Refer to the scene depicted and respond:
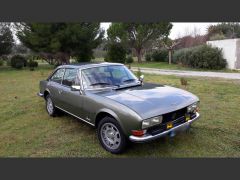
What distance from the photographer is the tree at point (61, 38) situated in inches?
953

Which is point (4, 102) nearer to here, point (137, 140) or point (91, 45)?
point (137, 140)

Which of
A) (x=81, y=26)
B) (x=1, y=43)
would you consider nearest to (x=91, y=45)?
(x=81, y=26)

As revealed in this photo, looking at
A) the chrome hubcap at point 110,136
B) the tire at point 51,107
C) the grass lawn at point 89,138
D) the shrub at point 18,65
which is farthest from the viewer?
the shrub at point 18,65

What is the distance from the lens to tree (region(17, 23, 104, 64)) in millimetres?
24203

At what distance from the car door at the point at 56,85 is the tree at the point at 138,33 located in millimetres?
31086

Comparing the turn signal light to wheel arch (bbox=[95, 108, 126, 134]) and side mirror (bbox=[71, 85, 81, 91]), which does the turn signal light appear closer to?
wheel arch (bbox=[95, 108, 126, 134])

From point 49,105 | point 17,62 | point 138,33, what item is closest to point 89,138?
point 49,105

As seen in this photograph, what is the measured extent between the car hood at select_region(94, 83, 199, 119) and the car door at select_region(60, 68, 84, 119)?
618 millimetres

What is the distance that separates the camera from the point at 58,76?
19.1 feet

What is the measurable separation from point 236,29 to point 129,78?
150ft

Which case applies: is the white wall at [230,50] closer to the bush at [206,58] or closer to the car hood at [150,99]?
the bush at [206,58]

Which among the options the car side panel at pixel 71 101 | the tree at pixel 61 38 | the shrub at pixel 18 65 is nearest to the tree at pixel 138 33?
the tree at pixel 61 38

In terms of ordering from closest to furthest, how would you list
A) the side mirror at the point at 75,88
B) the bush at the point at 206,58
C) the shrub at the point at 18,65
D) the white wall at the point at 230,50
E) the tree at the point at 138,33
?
the side mirror at the point at 75,88
the white wall at the point at 230,50
the bush at the point at 206,58
the shrub at the point at 18,65
the tree at the point at 138,33

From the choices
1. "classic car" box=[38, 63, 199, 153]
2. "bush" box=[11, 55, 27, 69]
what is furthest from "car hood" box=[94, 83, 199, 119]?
"bush" box=[11, 55, 27, 69]
